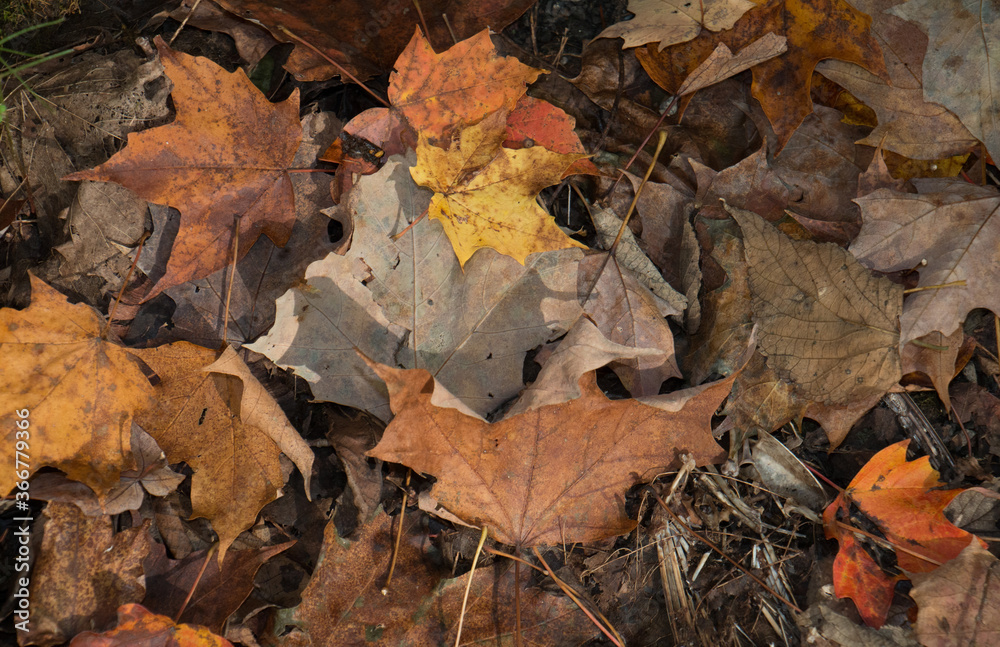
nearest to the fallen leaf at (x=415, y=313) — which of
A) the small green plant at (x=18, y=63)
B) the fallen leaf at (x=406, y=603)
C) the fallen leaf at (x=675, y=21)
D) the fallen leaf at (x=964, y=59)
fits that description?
the fallen leaf at (x=406, y=603)

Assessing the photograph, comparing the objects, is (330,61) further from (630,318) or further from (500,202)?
(630,318)

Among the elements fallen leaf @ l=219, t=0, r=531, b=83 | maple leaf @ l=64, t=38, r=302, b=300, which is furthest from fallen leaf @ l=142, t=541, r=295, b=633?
fallen leaf @ l=219, t=0, r=531, b=83

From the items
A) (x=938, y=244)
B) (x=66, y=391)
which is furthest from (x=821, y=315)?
(x=66, y=391)

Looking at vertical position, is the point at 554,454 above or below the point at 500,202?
below

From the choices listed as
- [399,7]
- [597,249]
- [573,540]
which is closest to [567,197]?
[597,249]

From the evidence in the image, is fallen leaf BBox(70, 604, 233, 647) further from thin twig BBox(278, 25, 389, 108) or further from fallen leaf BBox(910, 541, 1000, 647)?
fallen leaf BBox(910, 541, 1000, 647)
